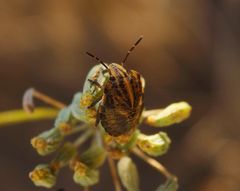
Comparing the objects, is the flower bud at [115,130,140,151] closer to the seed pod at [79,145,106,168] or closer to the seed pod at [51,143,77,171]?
the seed pod at [79,145,106,168]

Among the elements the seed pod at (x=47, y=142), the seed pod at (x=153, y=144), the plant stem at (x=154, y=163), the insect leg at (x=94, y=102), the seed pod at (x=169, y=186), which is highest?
the insect leg at (x=94, y=102)

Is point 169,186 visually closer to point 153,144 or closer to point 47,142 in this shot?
point 153,144

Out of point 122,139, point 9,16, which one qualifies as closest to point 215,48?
point 9,16

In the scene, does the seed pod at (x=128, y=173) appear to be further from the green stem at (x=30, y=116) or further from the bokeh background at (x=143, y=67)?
the bokeh background at (x=143, y=67)

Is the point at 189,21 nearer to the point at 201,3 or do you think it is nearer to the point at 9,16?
the point at 201,3

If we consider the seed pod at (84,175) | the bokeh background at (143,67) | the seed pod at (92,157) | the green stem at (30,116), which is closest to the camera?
the seed pod at (84,175)

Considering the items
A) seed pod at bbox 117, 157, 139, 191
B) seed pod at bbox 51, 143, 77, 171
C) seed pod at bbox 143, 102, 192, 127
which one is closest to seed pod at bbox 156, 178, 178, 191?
seed pod at bbox 117, 157, 139, 191

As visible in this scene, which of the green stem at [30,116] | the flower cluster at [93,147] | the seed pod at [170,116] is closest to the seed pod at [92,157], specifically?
the flower cluster at [93,147]
